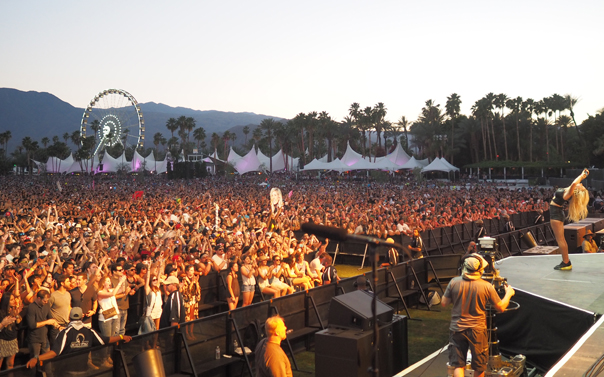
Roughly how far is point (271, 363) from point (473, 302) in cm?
221

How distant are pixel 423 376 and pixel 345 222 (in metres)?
12.9

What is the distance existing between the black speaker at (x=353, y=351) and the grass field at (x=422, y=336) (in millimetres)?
885

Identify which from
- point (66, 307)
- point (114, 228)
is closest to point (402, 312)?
point (66, 307)

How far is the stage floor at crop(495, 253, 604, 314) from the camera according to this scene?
7717 mm

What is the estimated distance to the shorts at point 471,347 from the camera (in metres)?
5.37

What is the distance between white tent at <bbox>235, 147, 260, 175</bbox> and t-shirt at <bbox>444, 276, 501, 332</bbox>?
73.8 metres

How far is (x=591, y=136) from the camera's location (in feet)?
218

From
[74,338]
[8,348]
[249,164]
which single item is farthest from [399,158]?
[74,338]

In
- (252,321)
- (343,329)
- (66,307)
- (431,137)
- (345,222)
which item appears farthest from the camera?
(431,137)

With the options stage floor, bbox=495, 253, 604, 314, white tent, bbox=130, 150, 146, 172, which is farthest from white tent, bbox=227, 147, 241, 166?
stage floor, bbox=495, 253, 604, 314

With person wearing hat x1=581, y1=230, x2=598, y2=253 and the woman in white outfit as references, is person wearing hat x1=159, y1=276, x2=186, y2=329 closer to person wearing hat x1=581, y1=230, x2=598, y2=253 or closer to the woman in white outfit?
the woman in white outfit

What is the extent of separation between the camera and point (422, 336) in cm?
1015

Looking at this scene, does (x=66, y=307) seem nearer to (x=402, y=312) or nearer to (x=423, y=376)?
(x=423, y=376)

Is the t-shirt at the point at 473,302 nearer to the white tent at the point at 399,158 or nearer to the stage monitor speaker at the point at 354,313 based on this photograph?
the stage monitor speaker at the point at 354,313
